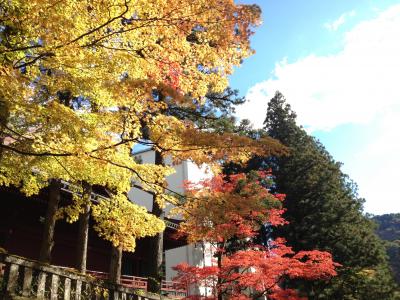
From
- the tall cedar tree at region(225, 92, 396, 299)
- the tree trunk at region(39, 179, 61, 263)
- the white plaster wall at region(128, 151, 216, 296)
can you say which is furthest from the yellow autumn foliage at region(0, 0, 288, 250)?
the tall cedar tree at region(225, 92, 396, 299)

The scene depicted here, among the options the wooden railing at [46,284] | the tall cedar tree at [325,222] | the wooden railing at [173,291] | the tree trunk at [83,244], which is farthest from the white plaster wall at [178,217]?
the wooden railing at [46,284]

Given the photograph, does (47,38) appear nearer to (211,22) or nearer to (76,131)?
(76,131)

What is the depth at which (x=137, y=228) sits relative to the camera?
928 centimetres

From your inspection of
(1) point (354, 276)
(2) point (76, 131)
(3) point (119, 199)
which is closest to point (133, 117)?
(2) point (76, 131)

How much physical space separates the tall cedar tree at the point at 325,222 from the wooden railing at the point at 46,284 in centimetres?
1861

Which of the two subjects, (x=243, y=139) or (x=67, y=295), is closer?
(x=243, y=139)

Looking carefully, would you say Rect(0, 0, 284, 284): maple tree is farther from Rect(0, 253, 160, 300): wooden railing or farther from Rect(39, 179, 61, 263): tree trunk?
Rect(39, 179, 61, 263): tree trunk

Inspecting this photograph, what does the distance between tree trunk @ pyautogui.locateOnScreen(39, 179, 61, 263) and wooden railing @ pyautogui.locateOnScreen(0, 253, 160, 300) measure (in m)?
4.20

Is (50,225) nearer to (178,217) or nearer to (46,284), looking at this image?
(46,284)

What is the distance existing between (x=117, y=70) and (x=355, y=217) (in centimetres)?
2507

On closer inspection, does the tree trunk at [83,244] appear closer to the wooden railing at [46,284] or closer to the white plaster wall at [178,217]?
the wooden railing at [46,284]

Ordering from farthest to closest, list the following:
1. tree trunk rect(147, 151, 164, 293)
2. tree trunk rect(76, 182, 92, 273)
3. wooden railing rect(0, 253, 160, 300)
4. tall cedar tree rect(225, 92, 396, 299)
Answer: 1. tall cedar tree rect(225, 92, 396, 299)
2. tree trunk rect(147, 151, 164, 293)
3. tree trunk rect(76, 182, 92, 273)
4. wooden railing rect(0, 253, 160, 300)

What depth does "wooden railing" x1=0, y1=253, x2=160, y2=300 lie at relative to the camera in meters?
5.95

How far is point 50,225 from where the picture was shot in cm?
1186
